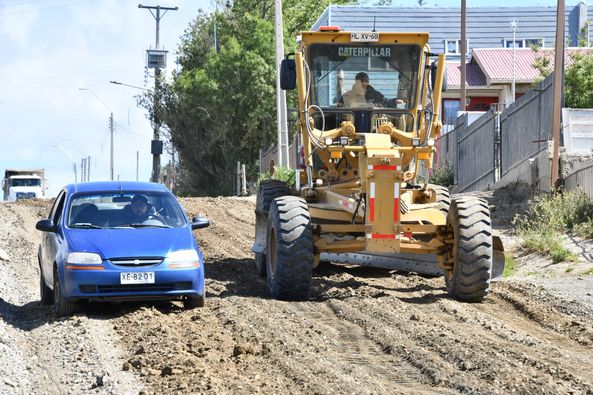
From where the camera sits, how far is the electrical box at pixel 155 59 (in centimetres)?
6194

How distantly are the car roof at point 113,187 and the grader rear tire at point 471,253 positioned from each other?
3.78 m

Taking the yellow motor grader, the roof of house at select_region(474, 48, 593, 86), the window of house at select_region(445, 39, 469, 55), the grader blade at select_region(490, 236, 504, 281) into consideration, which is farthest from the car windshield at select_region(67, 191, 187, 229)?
the window of house at select_region(445, 39, 469, 55)

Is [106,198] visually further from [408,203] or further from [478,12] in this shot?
[478,12]

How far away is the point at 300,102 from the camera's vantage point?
1567cm

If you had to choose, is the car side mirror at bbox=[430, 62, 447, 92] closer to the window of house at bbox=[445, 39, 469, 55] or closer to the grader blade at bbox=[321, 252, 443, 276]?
the grader blade at bbox=[321, 252, 443, 276]

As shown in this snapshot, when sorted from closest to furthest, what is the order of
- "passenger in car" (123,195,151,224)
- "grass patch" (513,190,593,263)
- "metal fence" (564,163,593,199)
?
1. "passenger in car" (123,195,151,224)
2. "grass patch" (513,190,593,263)
3. "metal fence" (564,163,593,199)

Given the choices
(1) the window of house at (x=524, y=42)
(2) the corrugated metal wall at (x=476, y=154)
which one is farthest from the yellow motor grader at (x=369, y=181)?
(1) the window of house at (x=524, y=42)

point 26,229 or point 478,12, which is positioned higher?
point 478,12

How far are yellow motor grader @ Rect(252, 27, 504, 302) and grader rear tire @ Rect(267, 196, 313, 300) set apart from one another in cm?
1

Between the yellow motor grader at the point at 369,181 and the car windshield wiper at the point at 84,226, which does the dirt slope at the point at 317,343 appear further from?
the car windshield wiper at the point at 84,226

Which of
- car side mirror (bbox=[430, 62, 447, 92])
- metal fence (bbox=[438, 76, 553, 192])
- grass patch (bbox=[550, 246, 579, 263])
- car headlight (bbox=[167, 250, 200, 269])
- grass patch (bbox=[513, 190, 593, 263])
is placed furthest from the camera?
metal fence (bbox=[438, 76, 553, 192])

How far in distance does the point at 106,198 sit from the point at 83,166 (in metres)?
126

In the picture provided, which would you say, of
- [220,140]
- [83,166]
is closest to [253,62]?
[220,140]

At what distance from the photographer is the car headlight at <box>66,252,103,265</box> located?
12.9m
